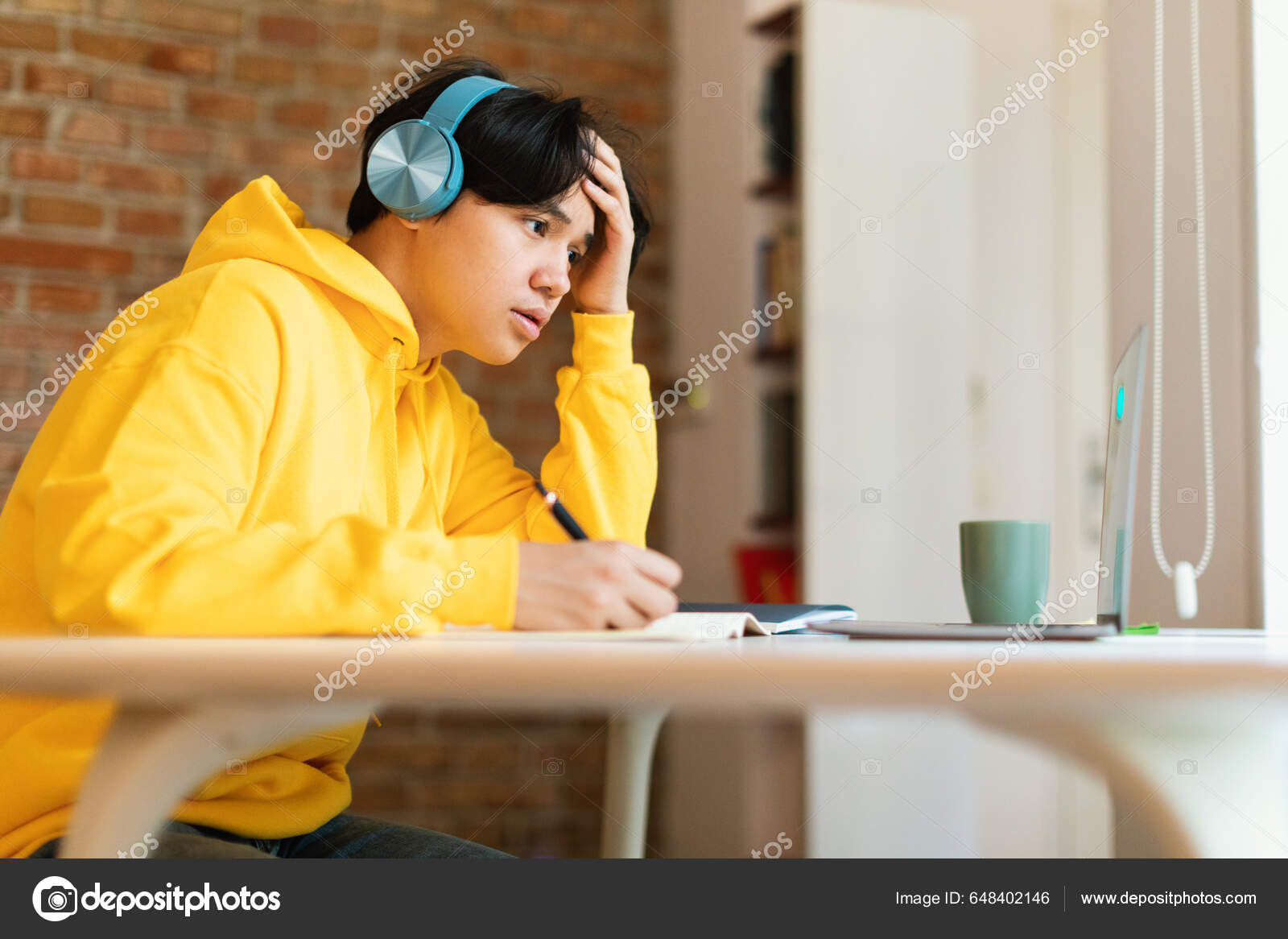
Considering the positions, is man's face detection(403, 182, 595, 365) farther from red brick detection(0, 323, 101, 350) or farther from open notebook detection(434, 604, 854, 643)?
red brick detection(0, 323, 101, 350)

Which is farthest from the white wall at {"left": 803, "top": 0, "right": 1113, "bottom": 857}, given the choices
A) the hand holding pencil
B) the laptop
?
the hand holding pencil

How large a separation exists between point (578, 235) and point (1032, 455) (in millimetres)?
1604

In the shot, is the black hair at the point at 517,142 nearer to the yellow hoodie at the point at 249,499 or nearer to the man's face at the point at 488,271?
the man's face at the point at 488,271

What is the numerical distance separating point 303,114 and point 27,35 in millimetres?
554

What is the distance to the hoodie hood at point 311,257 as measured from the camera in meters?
0.98

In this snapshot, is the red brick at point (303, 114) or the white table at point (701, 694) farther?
the red brick at point (303, 114)

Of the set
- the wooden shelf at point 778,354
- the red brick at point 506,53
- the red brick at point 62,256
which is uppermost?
the red brick at point 506,53

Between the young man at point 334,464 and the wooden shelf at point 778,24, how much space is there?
1.42 meters

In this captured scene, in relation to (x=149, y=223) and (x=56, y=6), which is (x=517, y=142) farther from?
(x=56, y=6)

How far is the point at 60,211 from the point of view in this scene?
242 centimetres

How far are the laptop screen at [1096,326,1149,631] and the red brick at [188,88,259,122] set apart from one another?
2.16 metres

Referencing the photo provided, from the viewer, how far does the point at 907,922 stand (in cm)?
63

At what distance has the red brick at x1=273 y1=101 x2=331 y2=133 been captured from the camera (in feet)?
8.59

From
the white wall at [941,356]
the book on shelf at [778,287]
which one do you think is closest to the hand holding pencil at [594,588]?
the white wall at [941,356]
